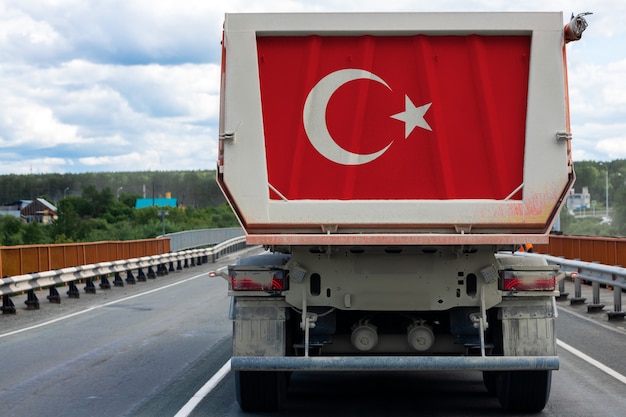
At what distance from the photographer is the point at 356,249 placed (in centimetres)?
824

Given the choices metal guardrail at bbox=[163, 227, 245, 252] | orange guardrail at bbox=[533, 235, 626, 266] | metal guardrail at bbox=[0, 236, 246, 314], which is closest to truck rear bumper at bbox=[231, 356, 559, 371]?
metal guardrail at bbox=[0, 236, 246, 314]

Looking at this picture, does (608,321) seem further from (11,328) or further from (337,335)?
(11,328)

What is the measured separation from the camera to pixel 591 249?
26.3m

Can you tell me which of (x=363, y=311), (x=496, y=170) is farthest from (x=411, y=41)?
(x=363, y=311)

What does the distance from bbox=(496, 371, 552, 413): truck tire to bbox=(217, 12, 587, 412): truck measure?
260 mm

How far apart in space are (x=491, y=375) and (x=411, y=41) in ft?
11.9

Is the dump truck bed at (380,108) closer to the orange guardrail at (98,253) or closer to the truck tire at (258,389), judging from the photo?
the truck tire at (258,389)

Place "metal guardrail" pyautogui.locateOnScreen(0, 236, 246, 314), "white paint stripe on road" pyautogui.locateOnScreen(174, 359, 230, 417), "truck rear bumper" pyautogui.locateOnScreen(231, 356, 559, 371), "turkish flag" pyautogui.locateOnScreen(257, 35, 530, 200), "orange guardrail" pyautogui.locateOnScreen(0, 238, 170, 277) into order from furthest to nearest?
"orange guardrail" pyautogui.locateOnScreen(0, 238, 170, 277) → "metal guardrail" pyautogui.locateOnScreen(0, 236, 246, 314) → "white paint stripe on road" pyautogui.locateOnScreen(174, 359, 230, 417) → "turkish flag" pyautogui.locateOnScreen(257, 35, 530, 200) → "truck rear bumper" pyautogui.locateOnScreen(231, 356, 559, 371)

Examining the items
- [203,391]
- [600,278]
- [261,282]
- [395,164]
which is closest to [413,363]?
[261,282]

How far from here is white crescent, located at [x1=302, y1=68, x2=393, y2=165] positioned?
8195 millimetres

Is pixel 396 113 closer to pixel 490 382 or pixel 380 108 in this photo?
pixel 380 108

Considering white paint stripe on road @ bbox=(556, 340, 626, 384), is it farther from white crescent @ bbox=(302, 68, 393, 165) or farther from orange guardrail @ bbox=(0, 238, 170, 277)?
orange guardrail @ bbox=(0, 238, 170, 277)

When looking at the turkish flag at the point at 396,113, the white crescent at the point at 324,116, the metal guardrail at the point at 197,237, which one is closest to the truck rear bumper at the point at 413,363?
the turkish flag at the point at 396,113

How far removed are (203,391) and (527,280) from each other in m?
3.75
